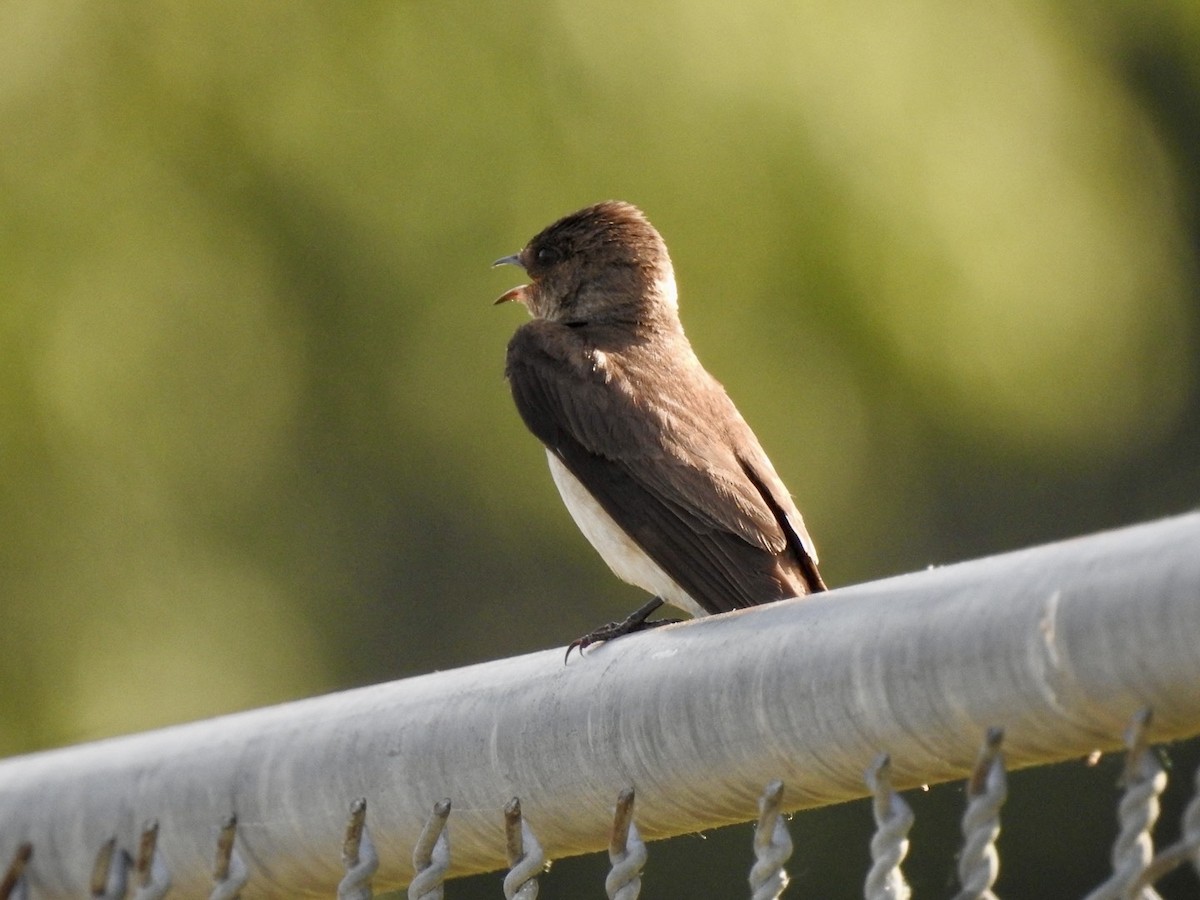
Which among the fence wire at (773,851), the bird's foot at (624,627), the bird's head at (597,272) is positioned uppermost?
the bird's head at (597,272)

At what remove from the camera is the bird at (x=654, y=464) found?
15.6ft

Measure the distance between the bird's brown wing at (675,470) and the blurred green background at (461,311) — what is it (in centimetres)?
590

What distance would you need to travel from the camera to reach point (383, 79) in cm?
1241

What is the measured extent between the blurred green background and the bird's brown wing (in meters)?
5.90

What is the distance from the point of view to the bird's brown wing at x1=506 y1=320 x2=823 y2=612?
15.6 feet

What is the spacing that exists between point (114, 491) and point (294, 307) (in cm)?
194

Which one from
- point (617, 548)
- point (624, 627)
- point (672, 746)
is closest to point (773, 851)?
point (672, 746)

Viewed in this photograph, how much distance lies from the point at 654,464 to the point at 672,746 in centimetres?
298

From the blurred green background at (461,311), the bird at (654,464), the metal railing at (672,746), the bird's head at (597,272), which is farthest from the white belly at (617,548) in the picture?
the blurred green background at (461,311)

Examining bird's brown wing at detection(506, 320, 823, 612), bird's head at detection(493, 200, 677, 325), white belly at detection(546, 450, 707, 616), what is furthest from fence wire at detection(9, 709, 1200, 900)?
bird's head at detection(493, 200, 677, 325)

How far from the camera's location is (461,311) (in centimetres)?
1241

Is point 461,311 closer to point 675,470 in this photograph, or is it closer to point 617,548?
point 617,548

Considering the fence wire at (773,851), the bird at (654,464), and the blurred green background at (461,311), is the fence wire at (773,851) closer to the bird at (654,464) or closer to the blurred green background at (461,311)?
the bird at (654,464)

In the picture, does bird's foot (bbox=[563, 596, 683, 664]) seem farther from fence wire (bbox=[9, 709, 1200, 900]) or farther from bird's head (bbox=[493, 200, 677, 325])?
bird's head (bbox=[493, 200, 677, 325])
